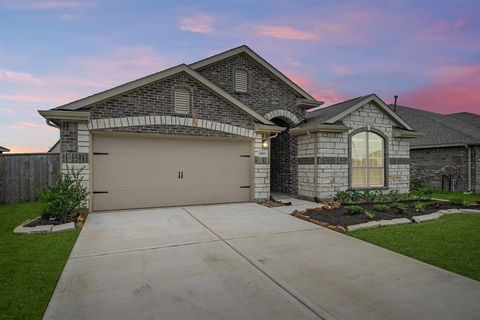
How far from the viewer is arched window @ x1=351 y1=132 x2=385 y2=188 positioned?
→ 12.1 m

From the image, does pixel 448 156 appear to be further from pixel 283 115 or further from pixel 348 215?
pixel 348 215

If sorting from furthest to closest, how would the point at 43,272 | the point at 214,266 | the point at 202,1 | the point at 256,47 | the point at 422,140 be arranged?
the point at 422,140
the point at 256,47
the point at 202,1
the point at 214,266
the point at 43,272

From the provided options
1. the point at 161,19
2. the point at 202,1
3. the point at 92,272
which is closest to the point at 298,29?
the point at 202,1

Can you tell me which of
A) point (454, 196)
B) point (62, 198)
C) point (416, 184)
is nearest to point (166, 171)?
point (62, 198)

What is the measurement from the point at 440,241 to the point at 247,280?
180 inches

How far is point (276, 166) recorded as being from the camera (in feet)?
47.8

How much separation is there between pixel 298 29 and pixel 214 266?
10552 millimetres

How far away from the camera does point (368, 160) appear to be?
40.7 feet

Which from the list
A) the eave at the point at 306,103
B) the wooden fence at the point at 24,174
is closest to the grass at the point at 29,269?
the wooden fence at the point at 24,174

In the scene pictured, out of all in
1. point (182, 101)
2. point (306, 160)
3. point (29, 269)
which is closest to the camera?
point (29, 269)

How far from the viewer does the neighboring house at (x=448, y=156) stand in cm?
1571

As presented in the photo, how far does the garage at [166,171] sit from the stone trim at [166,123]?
0.39 meters

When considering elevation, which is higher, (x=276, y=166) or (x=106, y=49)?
(x=106, y=49)

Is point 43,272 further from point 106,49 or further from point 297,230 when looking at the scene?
point 106,49
